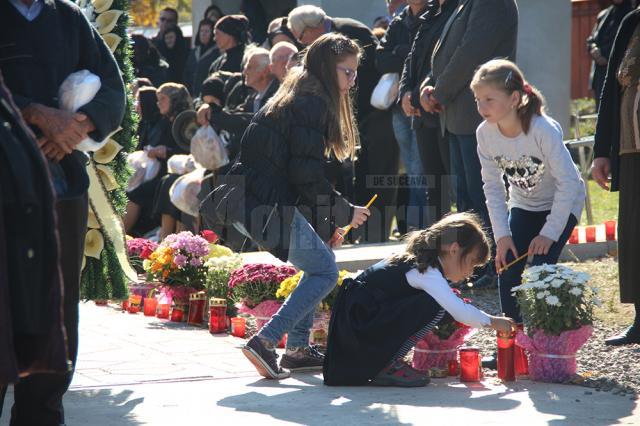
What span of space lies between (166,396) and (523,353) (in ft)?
5.83

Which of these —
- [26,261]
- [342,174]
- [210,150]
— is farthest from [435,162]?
[26,261]

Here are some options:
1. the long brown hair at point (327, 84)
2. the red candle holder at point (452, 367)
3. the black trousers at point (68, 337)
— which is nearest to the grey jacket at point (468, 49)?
the long brown hair at point (327, 84)

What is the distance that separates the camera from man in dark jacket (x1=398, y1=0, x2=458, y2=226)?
9.13m

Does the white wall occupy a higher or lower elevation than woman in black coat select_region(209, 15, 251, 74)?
higher

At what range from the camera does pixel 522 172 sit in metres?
6.41

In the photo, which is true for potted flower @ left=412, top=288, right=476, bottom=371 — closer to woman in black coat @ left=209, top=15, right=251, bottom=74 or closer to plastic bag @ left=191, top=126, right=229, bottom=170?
plastic bag @ left=191, top=126, right=229, bottom=170

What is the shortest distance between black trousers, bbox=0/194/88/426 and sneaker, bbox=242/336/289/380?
1.52m

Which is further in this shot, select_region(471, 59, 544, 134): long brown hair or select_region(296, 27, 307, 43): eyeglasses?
select_region(296, 27, 307, 43): eyeglasses

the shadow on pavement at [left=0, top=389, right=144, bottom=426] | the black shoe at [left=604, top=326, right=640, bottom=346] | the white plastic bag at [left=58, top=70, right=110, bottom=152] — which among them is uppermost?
the white plastic bag at [left=58, top=70, right=110, bottom=152]

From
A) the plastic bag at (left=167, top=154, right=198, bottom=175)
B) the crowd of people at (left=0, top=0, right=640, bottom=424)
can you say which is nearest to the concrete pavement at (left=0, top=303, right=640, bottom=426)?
the crowd of people at (left=0, top=0, right=640, bottom=424)

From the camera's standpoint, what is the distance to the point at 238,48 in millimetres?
12133

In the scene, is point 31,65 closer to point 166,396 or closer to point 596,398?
point 166,396

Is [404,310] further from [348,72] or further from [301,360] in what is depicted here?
[348,72]

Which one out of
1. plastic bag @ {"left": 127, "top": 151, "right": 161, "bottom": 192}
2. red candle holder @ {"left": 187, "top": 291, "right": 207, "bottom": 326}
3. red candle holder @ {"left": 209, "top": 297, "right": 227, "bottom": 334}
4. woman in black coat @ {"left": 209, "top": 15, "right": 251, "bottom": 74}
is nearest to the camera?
red candle holder @ {"left": 209, "top": 297, "right": 227, "bottom": 334}
